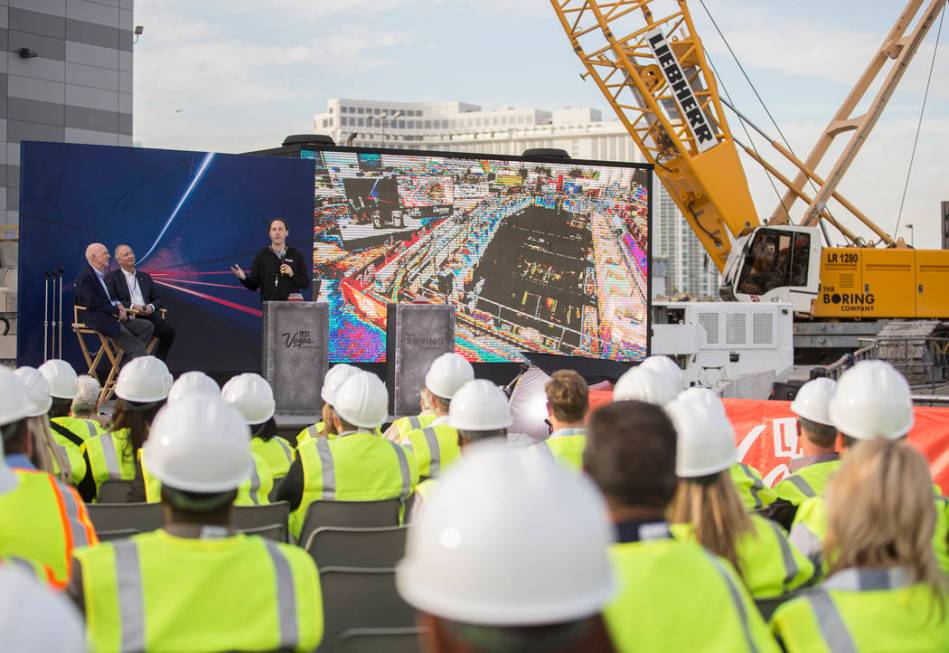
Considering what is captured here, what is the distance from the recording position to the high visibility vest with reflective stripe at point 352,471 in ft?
16.3

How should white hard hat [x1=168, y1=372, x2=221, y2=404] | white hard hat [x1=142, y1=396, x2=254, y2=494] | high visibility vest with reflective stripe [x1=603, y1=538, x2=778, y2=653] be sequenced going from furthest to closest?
white hard hat [x1=168, y1=372, x2=221, y2=404], white hard hat [x1=142, y1=396, x2=254, y2=494], high visibility vest with reflective stripe [x1=603, y1=538, x2=778, y2=653]

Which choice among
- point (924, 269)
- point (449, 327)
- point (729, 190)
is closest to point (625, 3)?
point (729, 190)

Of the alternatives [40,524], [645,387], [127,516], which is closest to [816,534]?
[645,387]

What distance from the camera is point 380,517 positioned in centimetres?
479

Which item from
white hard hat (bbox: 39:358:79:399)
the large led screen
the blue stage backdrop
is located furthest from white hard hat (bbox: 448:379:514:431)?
the large led screen

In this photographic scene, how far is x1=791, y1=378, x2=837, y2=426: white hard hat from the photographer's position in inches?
188

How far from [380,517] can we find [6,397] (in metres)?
1.73

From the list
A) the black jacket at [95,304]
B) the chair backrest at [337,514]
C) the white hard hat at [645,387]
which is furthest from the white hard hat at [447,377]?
the black jacket at [95,304]

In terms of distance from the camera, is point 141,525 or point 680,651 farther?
point 141,525

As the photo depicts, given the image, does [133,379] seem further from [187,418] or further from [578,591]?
[578,591]

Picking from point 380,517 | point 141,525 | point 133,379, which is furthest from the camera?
point 133,379

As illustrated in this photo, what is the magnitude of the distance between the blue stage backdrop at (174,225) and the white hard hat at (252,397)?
773 cm

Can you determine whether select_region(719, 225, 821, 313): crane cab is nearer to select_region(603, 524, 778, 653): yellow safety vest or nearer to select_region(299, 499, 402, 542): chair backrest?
select_region(299, 499, 402, 542): chair backrest

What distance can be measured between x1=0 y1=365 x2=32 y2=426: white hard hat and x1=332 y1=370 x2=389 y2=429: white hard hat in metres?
1.80
